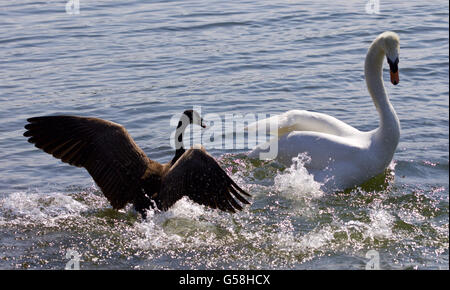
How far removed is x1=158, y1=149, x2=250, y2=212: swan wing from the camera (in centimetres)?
596

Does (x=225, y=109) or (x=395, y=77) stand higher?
(x=395, y=77)

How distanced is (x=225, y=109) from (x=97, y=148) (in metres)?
3.19

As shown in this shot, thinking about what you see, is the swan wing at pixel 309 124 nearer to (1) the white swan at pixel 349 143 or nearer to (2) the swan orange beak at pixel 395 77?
(1) the white swan at pixel 349 143

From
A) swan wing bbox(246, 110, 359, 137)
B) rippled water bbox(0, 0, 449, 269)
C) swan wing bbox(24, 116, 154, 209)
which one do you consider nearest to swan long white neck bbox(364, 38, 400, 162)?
swan wing bbox(246, 110, 359, 137)

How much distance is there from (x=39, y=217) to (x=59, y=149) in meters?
0.68

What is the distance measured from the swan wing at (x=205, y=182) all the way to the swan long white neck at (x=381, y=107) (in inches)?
63.9

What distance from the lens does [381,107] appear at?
6.93 meters

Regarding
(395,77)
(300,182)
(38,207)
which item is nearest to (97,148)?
(38,207)

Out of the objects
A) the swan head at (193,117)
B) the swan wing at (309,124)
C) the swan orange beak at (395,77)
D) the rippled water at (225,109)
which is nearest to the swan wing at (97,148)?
the rippled water at (225,109)

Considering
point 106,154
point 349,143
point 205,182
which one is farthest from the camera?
point 349,143

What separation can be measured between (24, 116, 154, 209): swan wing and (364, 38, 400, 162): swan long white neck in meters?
Answer: 2.34

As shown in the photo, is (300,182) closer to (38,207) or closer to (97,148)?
(97,148)

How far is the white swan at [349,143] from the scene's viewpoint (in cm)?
666

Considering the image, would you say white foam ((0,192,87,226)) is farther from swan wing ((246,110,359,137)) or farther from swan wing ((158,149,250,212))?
swan wing ((246,110,359,137))
